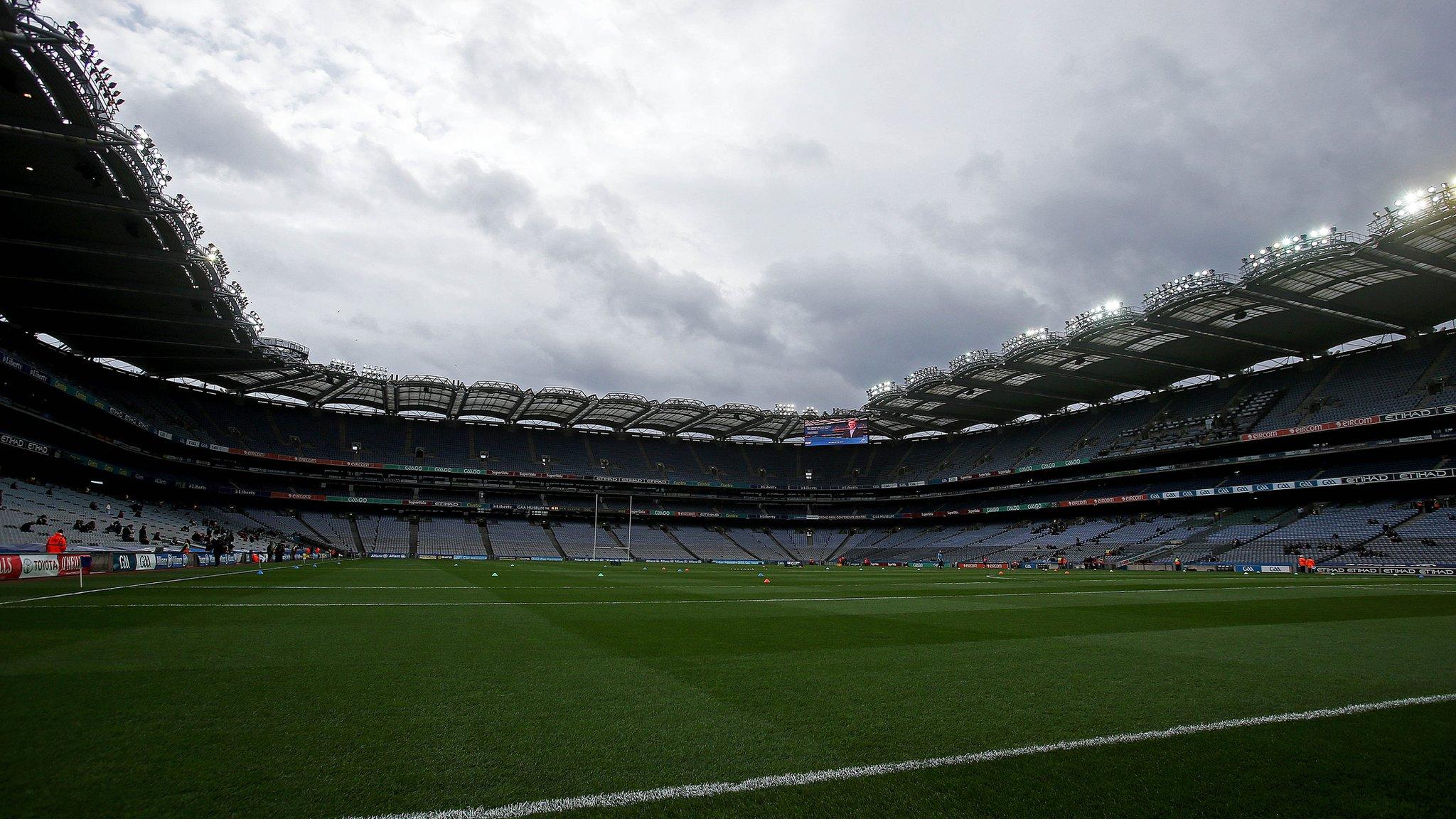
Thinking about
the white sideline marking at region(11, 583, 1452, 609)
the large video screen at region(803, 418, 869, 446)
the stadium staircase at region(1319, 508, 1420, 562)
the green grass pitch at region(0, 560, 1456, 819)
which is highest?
the large video screen at region(803, 418, 869, 446)

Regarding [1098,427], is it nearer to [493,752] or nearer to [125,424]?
[493,752]

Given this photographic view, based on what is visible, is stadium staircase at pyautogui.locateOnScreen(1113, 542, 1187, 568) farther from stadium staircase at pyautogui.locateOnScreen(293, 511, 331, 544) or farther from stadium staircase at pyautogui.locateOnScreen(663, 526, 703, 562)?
stadium staircase at pyautogui.locateOnScreen(293, 511, 331, 544)

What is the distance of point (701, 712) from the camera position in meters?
5.08

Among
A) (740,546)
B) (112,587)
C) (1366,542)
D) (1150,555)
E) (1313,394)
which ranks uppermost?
(1313,394)

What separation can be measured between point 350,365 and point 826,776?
5832 cm

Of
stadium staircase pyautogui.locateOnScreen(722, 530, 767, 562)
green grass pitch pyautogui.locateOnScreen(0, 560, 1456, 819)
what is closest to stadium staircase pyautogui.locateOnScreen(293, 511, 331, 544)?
stadium staircase pyautogui.locateOnScreen(722, 530, 767, 562)

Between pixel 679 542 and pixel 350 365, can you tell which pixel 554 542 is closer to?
pixel 679 542

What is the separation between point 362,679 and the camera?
607 cm

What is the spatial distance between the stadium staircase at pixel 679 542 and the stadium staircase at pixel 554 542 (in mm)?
11827

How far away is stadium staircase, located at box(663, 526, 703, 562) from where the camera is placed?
214 ft

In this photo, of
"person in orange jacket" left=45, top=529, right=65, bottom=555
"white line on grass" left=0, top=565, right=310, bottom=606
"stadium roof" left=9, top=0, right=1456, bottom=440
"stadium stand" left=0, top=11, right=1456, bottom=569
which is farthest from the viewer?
"stadium stand" left=0, top=11, right=1456, bottom=569

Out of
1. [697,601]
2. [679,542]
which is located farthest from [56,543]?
[679,542]

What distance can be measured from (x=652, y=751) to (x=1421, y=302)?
176 ft

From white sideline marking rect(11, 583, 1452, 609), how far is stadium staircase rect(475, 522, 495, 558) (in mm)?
44118
